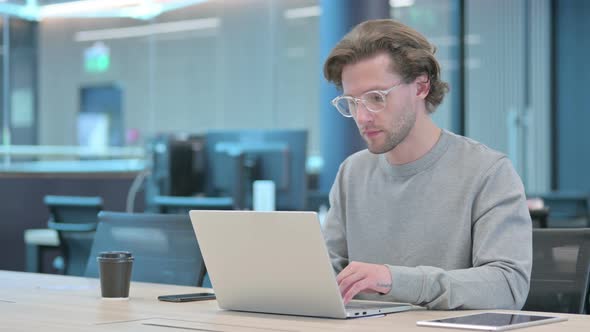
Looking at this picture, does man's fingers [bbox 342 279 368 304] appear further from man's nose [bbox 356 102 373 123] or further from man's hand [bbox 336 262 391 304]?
man's nose [bbox 356 102 373 123]

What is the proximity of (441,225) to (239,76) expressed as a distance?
25.6 feet

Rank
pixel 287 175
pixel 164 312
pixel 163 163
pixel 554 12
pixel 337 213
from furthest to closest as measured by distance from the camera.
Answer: pixel 554 12 → pixel 163 163 → pixel 287 175 → pixel 337 213 → pixel 164 312

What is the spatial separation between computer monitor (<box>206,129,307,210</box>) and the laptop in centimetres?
314

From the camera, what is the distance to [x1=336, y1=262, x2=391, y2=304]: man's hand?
168cm

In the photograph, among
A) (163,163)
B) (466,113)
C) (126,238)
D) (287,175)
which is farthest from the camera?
(466,113)

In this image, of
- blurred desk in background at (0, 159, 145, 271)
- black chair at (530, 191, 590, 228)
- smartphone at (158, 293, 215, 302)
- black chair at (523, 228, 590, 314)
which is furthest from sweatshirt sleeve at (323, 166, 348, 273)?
blurred desk in background at (0, 159, 145, 271)

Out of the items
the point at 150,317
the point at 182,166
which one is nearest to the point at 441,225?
the point at 150,317

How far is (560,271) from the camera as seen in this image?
2.11 meters

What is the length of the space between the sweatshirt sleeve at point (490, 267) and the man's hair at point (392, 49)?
280 mm

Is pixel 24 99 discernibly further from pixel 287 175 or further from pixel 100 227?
pixel 100 227

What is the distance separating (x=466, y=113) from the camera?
881cm

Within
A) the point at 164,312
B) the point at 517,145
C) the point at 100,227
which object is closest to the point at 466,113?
the point at 517,145

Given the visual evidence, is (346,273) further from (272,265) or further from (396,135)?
(396,135)

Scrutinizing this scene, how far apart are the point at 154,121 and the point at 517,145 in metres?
3.89
